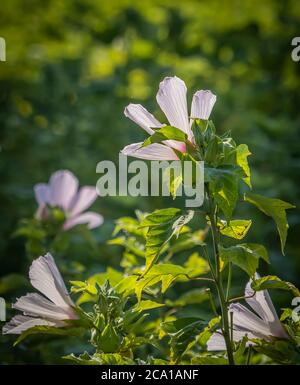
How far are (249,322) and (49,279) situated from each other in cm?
32

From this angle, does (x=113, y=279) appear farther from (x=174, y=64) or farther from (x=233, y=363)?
(x=174, y=64)

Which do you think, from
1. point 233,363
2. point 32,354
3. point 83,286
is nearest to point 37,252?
point 32,354

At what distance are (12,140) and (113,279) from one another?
1.37 m

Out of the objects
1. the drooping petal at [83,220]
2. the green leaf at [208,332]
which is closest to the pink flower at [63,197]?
the drooping petal at [83,220]

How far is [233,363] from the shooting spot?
3.52 ft

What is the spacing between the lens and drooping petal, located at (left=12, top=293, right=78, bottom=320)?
1.08 m

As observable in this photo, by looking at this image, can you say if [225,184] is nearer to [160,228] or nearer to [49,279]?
[160,228]

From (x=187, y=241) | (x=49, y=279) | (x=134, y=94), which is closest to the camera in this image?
(x=49, y=279)

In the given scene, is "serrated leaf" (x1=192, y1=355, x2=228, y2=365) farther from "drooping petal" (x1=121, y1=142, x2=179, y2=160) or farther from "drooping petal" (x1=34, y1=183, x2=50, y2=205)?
"drooping petal" (x1=34, y1=183, x2=50, y2=205)

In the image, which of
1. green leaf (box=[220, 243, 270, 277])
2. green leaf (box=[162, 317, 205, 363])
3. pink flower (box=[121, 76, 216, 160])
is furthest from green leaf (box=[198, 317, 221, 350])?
pink flower (box=[121, 76, 216, 160])

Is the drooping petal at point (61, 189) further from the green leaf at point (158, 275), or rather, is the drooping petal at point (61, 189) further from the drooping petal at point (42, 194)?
the green leaf at point (158, 275)

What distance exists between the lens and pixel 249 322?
3.59 ft

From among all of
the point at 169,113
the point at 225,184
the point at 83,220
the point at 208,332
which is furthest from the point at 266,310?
the point at 83,220

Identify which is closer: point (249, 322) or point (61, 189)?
point (249, 322)
